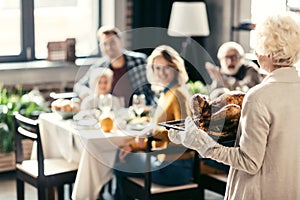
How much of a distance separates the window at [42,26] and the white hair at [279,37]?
186 inches

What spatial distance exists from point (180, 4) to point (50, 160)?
2562 mm

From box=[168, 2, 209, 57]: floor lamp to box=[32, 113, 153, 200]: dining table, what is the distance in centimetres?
223

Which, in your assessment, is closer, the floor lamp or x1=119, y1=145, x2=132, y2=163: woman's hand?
x1=119, y1=145, x2=132, y2=163: woman's hand

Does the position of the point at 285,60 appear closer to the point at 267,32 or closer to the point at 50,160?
the point at 267,32

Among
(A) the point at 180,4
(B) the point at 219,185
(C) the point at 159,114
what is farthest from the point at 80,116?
(A) the point at 180,4

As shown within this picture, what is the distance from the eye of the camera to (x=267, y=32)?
8.55 feet

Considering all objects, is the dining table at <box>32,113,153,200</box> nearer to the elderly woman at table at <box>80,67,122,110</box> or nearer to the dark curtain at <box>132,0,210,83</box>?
the elderly woman at table at <box>80,67,122,110</box>

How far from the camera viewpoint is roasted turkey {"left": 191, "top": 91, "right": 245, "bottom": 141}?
9.02 feet

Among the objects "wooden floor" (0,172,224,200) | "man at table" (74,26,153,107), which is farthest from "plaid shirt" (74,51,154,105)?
"wooden floor" (0,172,224,200)

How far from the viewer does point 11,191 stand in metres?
5.75

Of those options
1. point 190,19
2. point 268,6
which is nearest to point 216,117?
point 190,19

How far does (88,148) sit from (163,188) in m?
0.56

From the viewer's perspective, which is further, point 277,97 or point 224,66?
point 224,66

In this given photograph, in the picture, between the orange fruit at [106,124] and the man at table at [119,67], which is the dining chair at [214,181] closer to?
the orange fruit at [106,124]
